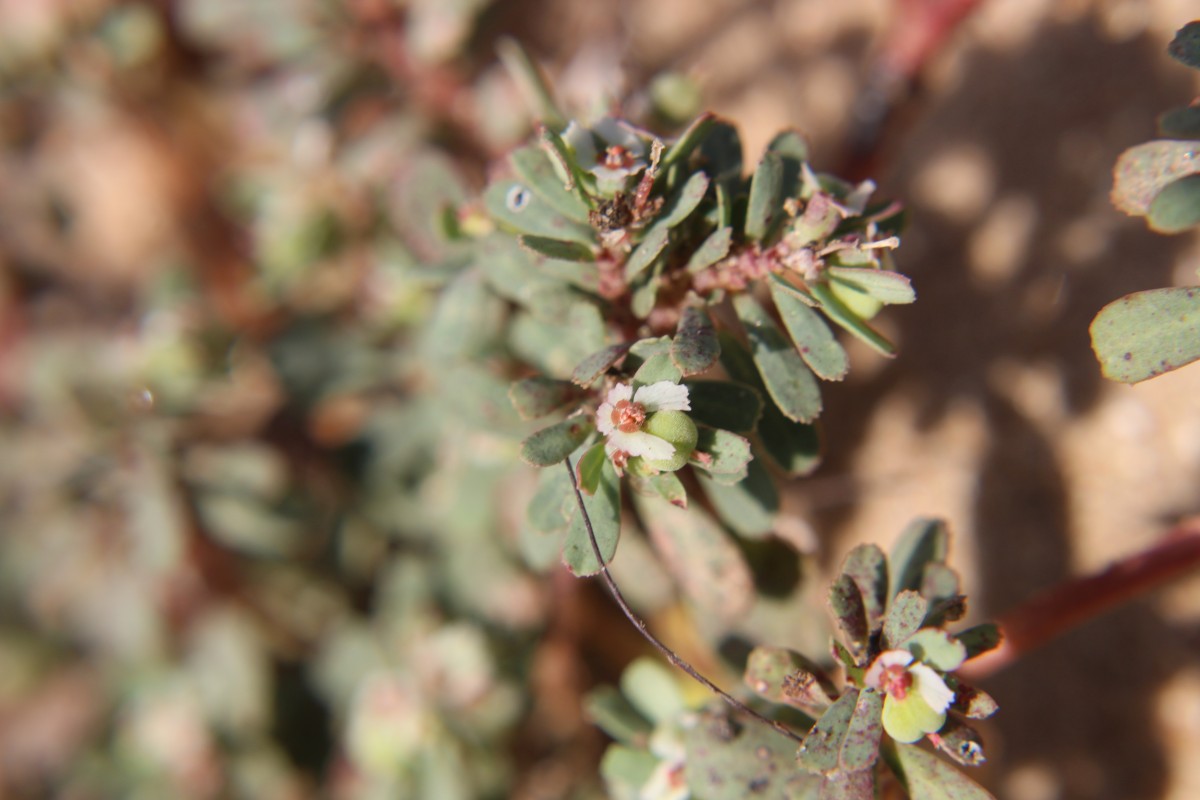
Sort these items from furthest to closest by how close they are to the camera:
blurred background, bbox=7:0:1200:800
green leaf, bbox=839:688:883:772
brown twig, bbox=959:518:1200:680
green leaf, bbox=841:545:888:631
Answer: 1. blurred background, bbox=7:0:1200:800
2. brown twig, bbox=959:518:1200:680
3. green leaf, bbox=841:545:888:631
4. green leaf, bbox=839:688:883:772

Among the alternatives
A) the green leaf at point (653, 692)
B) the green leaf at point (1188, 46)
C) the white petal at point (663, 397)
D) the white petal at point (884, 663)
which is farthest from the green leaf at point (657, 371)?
the green leaf at point (1188, 46)

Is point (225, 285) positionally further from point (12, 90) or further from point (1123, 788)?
point (1123, 788)

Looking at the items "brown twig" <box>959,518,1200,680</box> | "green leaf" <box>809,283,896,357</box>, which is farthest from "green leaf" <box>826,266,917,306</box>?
"brown twig" <box>959,518,1200,680</box>

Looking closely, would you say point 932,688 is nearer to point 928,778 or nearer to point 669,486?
point 928,778

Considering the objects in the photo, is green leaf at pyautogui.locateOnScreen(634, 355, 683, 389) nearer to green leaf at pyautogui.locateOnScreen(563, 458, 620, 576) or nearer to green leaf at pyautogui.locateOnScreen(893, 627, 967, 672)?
green leaf at pyautogui.locateOnScreen(563, 458, 620, 576)

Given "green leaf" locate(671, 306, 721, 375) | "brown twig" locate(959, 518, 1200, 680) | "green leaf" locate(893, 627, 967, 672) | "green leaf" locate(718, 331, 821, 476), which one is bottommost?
"brown twig" locate(959, 518, 1200, 680)

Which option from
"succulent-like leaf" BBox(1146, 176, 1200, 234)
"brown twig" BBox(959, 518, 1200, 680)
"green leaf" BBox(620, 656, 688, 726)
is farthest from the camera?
"green leaf" BBox(620, 656, 688, 726)

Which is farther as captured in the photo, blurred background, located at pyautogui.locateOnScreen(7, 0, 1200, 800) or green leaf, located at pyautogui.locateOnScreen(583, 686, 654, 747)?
blurred background, located at pyautogui.locateOnScreen(7, 0, 1200, 800)

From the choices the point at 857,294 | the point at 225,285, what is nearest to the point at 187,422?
the point at 225,285
